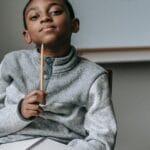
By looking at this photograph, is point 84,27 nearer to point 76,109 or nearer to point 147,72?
point 147,72

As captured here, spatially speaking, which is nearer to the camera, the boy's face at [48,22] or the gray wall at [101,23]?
the boy's face at [48,22]

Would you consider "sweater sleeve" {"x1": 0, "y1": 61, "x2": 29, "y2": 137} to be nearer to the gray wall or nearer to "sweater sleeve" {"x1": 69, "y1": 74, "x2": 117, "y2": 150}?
"sweater sleeve" {"x1": 69, "y1": 74, "x2": 117, "y2": 150}

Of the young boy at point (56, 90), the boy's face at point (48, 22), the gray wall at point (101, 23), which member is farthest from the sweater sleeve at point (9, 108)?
the gray wall at point (101, 23)

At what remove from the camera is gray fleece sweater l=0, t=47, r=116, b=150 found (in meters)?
0.73

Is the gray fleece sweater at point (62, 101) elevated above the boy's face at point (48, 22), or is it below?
below

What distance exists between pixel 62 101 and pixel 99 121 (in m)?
0.08

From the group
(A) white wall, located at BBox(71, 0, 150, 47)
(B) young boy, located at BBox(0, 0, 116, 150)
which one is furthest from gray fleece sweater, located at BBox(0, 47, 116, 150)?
(A) white wall, located at BBox(71, 0, 150, 47)

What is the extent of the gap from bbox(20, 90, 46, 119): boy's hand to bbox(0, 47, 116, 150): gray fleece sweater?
0.09 feet

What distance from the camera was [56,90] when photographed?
0.76m

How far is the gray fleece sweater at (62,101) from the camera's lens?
28.9 inches

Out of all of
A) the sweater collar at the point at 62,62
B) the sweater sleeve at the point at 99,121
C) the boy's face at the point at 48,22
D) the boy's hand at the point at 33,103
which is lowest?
the sweater sleeve at the point at 99,121

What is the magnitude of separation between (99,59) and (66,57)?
61 cm

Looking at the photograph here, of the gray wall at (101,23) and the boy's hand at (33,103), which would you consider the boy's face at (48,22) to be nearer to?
the boy's hand at (33,103)

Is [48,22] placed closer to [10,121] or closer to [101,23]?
[10,121]
